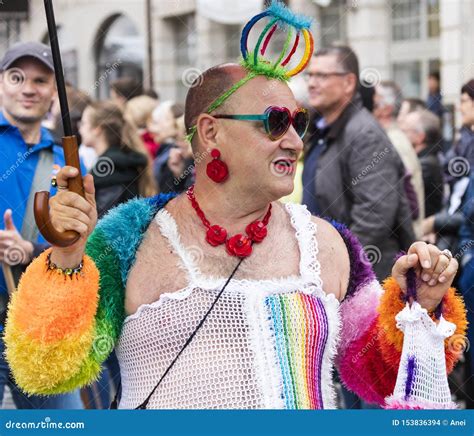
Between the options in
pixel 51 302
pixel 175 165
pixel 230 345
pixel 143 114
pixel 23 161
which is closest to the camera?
pixel 51 302

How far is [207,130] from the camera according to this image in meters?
2.86

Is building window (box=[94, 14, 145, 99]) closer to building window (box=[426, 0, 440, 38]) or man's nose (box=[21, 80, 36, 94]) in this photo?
building window (box=[426, 0, 440, 38])

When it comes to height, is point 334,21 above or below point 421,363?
above

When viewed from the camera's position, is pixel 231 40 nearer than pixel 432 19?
No

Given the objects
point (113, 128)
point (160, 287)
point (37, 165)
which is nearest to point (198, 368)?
point (160, 287)

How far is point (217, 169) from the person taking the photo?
2814mm

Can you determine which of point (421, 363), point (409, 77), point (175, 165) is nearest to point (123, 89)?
→ point (175, 165)

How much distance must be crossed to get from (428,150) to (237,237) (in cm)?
457

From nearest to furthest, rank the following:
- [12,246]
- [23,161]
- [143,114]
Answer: [12,246] < [23,161] < [143,114]

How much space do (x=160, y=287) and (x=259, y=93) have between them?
577 millimetres

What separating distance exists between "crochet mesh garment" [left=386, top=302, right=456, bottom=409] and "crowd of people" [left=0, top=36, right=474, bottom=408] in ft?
4.38

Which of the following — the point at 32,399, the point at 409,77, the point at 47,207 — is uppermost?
the point at 47,207

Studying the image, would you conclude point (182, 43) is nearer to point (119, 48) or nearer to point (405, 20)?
point (119, 48)

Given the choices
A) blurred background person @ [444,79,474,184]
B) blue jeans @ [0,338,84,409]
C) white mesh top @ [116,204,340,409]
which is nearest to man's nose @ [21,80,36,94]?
blue jeans @ [0,338,84,409]
